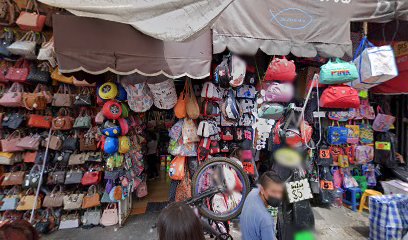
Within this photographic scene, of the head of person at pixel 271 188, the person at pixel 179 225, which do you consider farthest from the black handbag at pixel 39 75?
the head of person at pixel 271 188

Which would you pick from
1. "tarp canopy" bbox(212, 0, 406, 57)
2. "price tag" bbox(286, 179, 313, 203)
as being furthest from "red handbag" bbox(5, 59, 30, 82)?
"price tag" bbox(286, 179, 313, 203)

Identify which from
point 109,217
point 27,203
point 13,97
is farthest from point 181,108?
point 27,203

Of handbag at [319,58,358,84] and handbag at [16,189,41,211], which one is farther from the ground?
handbag at [319,58,358,84]

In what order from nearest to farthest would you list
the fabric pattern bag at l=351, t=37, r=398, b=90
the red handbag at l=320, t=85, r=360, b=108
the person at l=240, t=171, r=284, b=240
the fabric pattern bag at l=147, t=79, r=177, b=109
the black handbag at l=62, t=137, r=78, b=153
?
the person at l=240, t=171, r=284, b=240 → the fabric pattern bag at l=351, t=37, r=398, b=90 → the fabric pattern bag at l=147, t=79, r=177, b=109 → the red handbag at l=320, t=85, r=360, b=108 → the black handbag at l=62, t=137, r=78, b=153

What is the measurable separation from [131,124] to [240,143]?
101 inches

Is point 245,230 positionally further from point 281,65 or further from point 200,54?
point 281,65

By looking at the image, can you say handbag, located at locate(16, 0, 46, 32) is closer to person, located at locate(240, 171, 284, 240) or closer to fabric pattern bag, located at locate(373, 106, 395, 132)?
person, located at locate(240, 171, 284, 240)

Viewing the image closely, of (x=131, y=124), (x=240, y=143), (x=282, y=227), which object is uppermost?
(x=131, y=124)

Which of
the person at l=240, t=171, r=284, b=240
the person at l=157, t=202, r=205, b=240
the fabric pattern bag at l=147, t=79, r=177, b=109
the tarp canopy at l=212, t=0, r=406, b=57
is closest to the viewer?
the person at l=157, t=202, r=205, b=240

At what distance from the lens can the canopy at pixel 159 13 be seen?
244cm

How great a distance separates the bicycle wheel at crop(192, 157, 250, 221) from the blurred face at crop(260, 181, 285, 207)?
1370mm

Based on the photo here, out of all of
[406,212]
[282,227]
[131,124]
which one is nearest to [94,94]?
[131,124]

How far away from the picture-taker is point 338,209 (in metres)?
5.23

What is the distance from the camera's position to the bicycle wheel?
3.78 m
